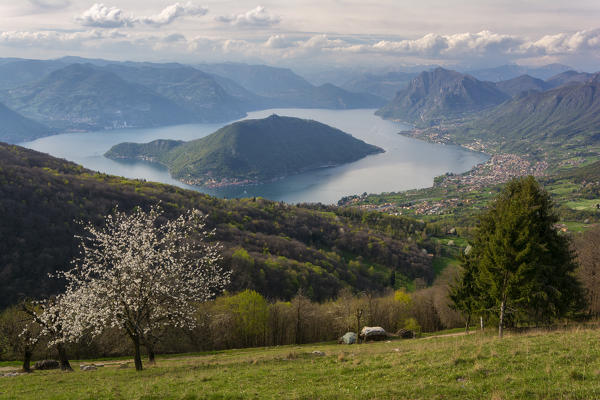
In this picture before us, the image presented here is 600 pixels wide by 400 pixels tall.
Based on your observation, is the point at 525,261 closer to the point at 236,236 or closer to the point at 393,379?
the point at 393,379

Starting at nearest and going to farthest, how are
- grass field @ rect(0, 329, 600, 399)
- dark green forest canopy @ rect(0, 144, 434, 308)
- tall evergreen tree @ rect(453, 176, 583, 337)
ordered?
1. grass field @ rect(0, 329, 600, 399)
2. tall evergreen tree @ rect(453, 176, 583, 337)
3. dark green forest canopy @ rect(0, 144, 434, 308)

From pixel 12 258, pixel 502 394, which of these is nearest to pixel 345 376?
pixel 502 394

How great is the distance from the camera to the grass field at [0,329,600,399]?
10617 millimetres

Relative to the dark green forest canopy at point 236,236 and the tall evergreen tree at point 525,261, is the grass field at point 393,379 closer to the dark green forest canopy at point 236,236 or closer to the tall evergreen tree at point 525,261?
the tall evergreen tree at point 525,261

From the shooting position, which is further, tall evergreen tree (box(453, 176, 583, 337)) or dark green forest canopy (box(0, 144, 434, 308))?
dark green forest canopy (box(0, 144, 434, 308))

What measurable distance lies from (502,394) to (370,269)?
263 feet

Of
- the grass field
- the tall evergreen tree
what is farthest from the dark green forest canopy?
the tall evergreen tree

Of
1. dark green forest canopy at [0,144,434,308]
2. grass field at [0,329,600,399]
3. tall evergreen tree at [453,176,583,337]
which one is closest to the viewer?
grass field at [0,329,600,399]

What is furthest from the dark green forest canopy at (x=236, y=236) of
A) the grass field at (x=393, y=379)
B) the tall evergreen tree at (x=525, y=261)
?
the tall evergreen tree at (x=525, y=261)

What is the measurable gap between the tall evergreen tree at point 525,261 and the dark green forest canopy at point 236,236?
128ft

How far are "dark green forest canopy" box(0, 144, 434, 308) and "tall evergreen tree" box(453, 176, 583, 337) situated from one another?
128ft

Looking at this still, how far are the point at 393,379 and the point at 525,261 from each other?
42.4ft

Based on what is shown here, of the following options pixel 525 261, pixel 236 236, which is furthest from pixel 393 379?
pixel 236 236

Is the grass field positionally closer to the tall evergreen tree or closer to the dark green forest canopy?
the tall evergreen tree
